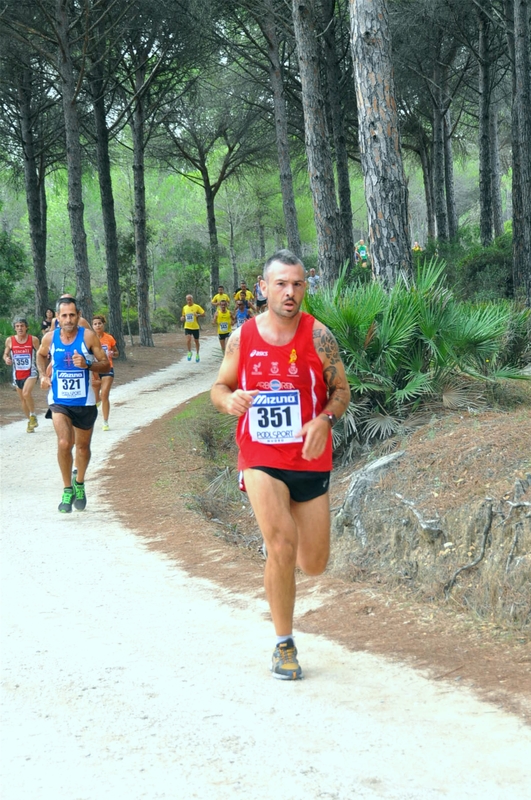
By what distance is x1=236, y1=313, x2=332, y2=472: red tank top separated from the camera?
4.81 meters

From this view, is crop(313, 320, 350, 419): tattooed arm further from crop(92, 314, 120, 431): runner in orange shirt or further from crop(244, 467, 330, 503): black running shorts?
crop(92, 314, 120, 431): runner in orange shirt

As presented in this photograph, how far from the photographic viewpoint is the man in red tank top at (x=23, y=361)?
1594 centimetres

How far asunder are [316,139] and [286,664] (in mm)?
12664

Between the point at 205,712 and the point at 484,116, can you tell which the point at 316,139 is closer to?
the point at 484,116

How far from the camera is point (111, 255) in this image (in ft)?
94.8

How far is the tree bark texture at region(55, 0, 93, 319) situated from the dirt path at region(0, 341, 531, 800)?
52.5 feet

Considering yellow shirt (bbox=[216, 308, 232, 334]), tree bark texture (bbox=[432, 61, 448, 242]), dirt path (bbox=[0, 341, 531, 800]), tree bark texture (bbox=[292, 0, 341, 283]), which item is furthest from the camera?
tree bark texture (bbox=[432, 61, 448, 242])

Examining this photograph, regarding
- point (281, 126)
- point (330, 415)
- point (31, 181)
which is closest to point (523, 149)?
point (281, 126)

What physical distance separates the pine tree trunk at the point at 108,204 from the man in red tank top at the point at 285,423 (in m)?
22.7

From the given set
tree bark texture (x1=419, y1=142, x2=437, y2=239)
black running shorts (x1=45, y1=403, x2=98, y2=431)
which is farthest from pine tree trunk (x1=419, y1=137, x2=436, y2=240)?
black running shorts (x1=45, y1=403, x2=98, y2=431)

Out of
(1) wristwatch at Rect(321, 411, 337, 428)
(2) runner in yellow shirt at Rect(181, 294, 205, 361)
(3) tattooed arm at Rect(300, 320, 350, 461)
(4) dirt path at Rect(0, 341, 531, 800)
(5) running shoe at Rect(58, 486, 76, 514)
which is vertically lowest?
(4) dirt path at Rect(0, 341, 531, 800)

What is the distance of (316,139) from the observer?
1608 centimetres

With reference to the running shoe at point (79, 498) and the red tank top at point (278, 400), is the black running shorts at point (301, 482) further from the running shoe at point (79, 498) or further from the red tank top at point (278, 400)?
the running shoe at point (79, 498)

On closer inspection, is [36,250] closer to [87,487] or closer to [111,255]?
[111,255]
